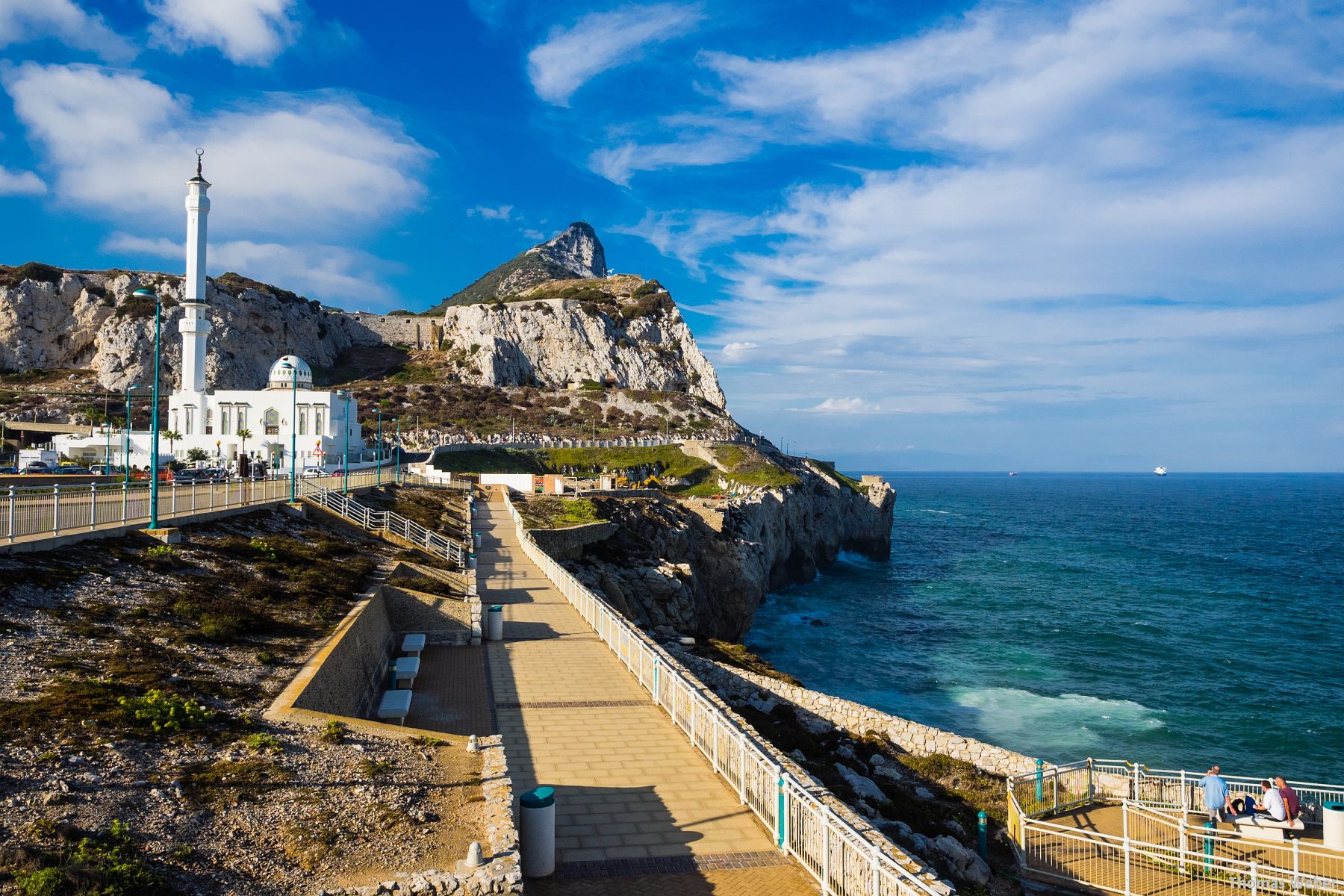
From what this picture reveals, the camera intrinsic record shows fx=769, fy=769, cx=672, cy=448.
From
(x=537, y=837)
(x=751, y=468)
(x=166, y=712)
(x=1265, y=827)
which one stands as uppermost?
(x=751, y=468)

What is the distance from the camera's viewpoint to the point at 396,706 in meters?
12.6

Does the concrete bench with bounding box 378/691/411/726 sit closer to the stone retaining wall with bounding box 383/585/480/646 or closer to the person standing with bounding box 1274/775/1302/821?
the stone retaining wall with bounding box 383/585/480/646

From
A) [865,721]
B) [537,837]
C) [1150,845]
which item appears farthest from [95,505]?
[1150,845]

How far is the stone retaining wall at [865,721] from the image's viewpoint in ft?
57.6

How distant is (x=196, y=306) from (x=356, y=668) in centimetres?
6578

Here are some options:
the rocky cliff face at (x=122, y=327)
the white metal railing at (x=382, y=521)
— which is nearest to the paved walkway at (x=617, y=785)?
the white metal railing at (x=382, y=521)

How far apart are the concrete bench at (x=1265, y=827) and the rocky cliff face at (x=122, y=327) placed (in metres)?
96.0

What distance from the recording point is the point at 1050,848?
1359 centimetres

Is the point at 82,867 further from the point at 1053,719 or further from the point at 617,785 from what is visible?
the point at 1053,719

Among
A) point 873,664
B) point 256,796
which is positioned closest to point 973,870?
point 256,796

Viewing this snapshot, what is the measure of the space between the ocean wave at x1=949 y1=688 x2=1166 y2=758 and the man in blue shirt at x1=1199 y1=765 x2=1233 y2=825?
9.91m

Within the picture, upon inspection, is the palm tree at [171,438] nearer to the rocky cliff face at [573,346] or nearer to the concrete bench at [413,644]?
the rocky cliff face at [573,346]

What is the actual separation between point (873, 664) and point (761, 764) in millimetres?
27700

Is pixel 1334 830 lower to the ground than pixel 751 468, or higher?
lower
